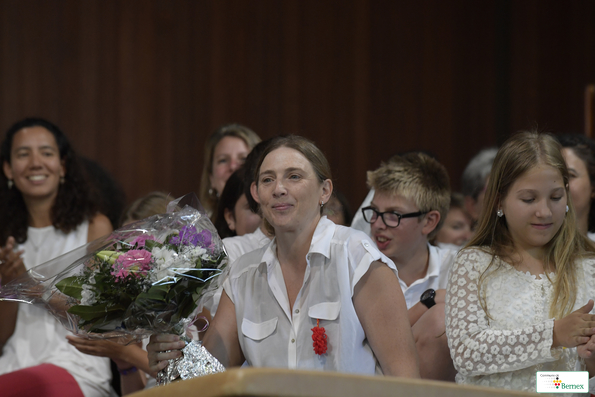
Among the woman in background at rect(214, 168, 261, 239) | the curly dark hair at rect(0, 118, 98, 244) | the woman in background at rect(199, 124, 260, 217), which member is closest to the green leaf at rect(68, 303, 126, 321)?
the woman in background at rect(214, 168, 261, 239)

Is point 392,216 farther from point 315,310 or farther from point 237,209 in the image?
point 315,310

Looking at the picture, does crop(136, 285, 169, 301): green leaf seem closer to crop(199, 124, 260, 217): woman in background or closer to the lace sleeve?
the lace sleeve

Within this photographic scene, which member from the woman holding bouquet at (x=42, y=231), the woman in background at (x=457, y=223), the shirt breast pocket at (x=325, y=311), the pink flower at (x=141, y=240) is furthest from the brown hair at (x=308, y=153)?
the woman in background at (x=457, y=223)

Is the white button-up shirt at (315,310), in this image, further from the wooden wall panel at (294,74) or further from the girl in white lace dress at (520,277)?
the wooden wall panel at (294,74)

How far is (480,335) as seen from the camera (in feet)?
6.75

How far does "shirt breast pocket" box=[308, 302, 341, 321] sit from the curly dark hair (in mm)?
1758

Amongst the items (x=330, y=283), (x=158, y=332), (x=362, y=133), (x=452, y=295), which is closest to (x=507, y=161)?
(x=452, y=295)

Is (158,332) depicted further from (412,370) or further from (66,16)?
(66,16)

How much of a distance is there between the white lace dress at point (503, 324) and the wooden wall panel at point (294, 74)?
11.4 feet

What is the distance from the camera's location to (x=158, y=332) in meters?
1.99

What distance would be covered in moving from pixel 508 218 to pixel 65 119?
3.79 m

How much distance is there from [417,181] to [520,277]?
884 mm

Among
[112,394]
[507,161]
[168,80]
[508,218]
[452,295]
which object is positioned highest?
[168,80]

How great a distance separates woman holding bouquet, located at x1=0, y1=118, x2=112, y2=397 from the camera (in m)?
3.12
